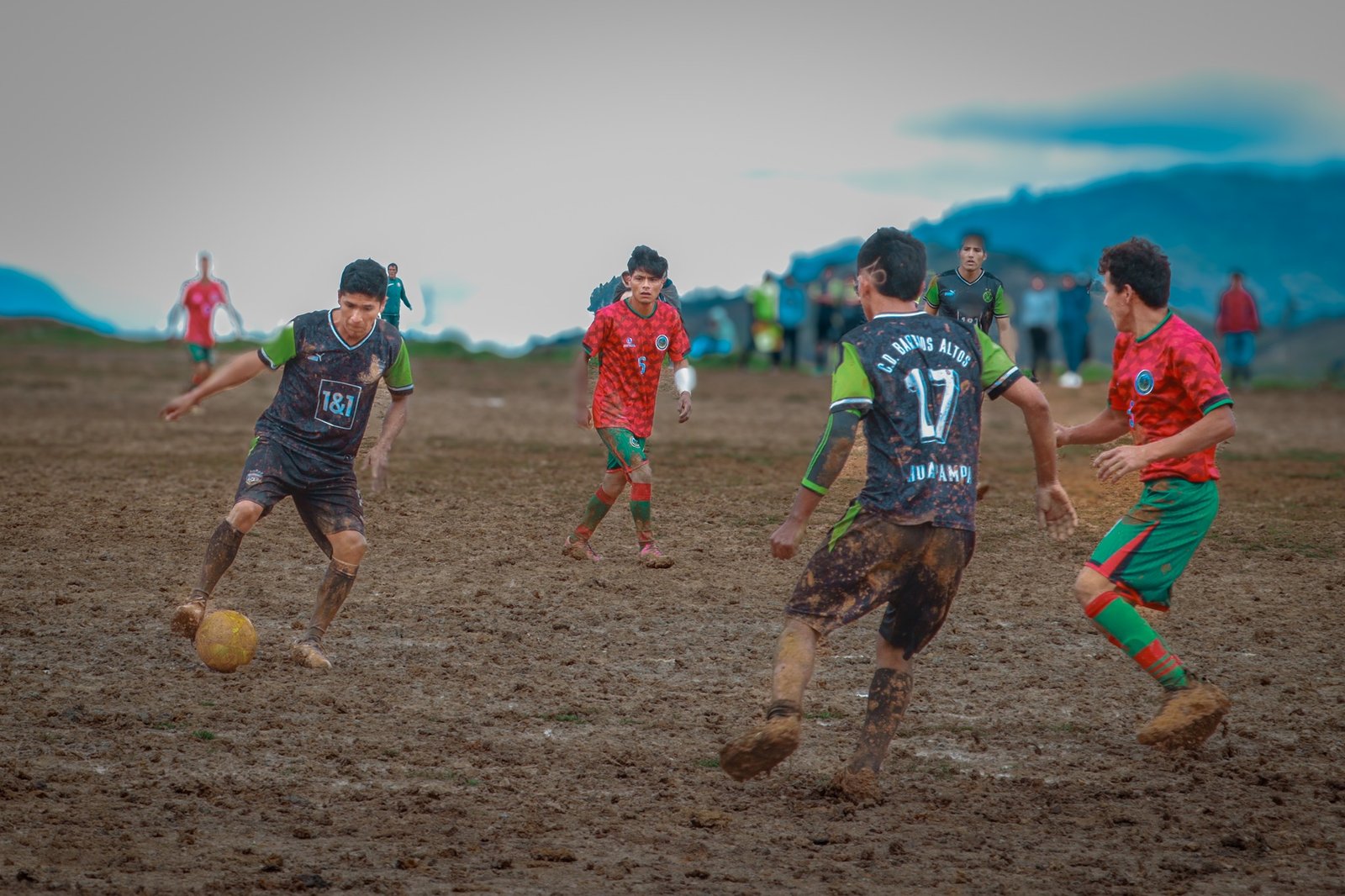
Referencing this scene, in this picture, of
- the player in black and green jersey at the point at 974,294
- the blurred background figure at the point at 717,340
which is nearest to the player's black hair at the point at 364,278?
the player in black and green jersey at the point at 974,294

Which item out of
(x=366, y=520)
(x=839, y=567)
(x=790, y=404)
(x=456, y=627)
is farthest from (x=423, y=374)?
(x=839, y=567)

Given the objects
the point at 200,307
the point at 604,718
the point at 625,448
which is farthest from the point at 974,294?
the point at 200,307

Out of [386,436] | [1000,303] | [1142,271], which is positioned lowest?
[386,436]

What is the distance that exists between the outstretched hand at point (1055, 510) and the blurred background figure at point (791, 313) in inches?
984

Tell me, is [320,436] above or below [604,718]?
Result: above

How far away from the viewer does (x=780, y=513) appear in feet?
41.2

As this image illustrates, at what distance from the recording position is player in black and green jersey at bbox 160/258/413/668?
7.47 meters

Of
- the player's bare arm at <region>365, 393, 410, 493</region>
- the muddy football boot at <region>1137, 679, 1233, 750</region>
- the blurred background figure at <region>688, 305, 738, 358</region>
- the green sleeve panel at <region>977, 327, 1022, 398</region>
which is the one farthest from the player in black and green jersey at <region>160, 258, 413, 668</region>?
the blurred background figure at <region>688, 305, 738, 358</region>

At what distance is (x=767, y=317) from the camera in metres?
32.6

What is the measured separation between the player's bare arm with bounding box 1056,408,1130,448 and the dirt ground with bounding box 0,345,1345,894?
482 mm

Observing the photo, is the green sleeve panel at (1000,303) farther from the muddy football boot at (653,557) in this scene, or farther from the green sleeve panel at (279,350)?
the green sleeve panel at (279,350)

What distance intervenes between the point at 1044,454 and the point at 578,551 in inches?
210

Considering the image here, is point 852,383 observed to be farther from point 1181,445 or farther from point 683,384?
point 683,384

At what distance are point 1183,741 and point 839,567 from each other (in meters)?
1.74
